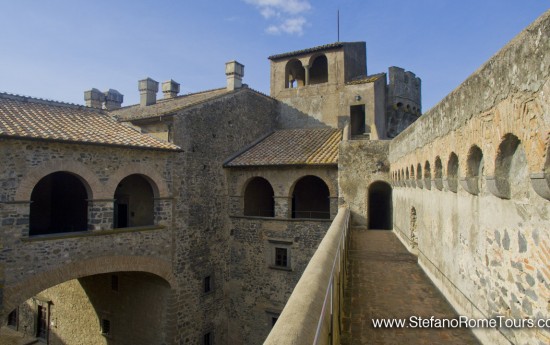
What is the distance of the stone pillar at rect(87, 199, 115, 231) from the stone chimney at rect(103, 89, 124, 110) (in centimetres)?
1353

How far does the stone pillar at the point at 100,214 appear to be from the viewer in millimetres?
11367

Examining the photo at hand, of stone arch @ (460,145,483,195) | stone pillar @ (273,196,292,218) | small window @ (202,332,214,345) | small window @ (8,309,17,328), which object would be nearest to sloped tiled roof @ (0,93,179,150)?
stone pillar @ (273,196,292,218)

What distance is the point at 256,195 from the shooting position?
1872 centimetres

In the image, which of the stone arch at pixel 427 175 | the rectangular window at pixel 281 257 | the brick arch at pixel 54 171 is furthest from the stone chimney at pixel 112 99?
the stone arch at pixel 427 175

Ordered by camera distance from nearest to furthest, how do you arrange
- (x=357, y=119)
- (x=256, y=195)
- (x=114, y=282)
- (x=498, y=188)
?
1. (x=498, y=188)
2. (x=114, y=282)
3. (x=256, y=195)
4. (x=357, y=119)

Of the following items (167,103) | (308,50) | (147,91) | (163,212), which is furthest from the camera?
(308,50)

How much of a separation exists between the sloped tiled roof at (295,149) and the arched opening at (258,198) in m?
1.59

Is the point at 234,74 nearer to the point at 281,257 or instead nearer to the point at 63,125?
the point at 63,125

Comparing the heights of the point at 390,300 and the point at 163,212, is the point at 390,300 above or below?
below

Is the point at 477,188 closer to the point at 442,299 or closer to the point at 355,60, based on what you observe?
the point at 442,299

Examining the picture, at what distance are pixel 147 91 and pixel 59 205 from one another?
7.59 metres

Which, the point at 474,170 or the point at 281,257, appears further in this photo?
the point at 281,257

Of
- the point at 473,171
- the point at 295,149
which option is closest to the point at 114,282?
the point at 295,149

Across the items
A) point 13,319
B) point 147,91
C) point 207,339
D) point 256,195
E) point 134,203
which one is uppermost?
point 147,91
